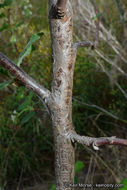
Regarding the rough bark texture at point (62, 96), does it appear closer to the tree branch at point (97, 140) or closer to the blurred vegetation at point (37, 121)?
the tree branch at point (97, 140)

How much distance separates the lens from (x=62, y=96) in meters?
0.46

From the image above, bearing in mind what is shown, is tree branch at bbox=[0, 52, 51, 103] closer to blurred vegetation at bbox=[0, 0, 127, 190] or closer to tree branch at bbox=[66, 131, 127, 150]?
tree branch at bbox=[66, 131, 127, 150]

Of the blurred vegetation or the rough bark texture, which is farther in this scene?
the blurred vegetation

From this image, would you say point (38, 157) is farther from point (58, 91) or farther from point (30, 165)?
point (58, 91)

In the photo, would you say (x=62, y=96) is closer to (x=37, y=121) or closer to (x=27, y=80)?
(x=27, y=80)

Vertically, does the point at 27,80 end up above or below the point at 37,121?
above

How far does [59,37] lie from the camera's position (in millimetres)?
428

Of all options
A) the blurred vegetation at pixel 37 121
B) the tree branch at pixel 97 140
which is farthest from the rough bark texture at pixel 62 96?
the blurred vegetation at pixel 37 121

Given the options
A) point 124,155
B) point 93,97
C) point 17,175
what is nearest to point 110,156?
point 124,155

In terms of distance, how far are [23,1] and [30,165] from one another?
3.43ft

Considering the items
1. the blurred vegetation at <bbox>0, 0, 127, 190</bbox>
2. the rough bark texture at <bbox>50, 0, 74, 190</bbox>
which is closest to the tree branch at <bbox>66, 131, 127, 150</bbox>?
the rough bark texture at <bbox>50, 0, 74, 190</bbox>

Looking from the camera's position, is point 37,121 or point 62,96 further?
point 37,121

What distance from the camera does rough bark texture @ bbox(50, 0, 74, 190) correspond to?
1.42ft

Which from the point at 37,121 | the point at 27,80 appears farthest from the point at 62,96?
the point at 37,121
